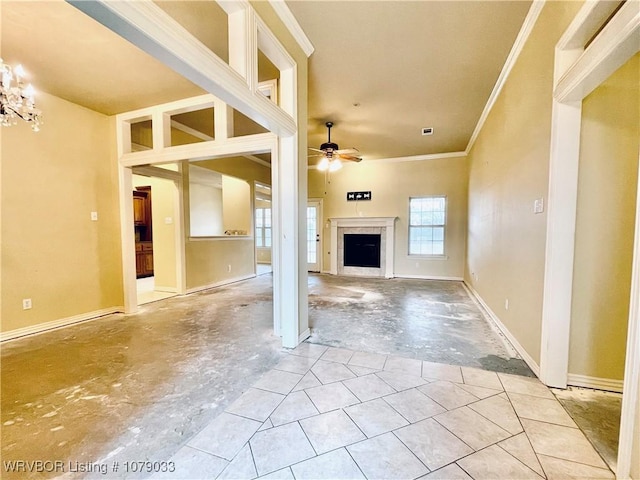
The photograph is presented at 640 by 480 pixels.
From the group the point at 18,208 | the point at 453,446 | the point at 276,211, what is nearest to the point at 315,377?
the point at 453,446

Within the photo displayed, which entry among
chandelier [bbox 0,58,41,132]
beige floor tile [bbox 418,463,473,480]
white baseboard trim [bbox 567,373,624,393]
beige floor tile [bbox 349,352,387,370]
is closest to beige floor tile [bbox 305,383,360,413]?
beige floor tile [bbox 349,352,387,370]

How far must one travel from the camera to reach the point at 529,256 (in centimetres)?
225

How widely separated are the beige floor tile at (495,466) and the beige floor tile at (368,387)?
0.61 metres

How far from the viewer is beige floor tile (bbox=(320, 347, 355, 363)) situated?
2312 mm

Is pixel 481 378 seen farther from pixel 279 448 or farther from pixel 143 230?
pixel 143 230

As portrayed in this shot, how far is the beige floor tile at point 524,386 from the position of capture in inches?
71.4

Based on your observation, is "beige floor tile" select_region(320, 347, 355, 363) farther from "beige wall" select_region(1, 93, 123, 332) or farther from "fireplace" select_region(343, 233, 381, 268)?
"fireplace" select_region(343, 233, 381, 268)

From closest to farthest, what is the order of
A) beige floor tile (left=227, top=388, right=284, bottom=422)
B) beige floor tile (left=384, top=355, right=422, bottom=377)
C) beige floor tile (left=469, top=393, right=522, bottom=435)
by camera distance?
beige floor tile (left=469, top=393, right=522, bottom=435), beige floor tile (left=227, top=388, right=284, bottom=422), beige floor tile (left=384, top=355, right=422, bottom=377)

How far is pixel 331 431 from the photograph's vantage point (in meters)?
1.47

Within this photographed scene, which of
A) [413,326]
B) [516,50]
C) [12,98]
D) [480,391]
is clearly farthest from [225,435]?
[516,50]

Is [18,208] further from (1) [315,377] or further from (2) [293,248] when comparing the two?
(1) [315,377]

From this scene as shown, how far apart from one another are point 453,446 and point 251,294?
3.93 metres

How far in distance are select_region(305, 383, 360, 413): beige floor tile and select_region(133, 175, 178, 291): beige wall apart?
12.9ft

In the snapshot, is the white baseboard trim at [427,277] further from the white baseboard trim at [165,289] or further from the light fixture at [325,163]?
the white baseboard trim at [165,289]
